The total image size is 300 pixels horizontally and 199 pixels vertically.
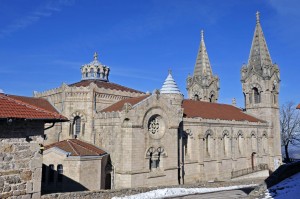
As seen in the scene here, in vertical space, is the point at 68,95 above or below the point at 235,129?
above

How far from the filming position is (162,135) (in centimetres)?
2862

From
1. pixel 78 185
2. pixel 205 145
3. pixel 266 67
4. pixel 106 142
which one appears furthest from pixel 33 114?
pixel 266 67

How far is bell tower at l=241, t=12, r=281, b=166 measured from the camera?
4806 centimetres

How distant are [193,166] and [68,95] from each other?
16091 millimetres

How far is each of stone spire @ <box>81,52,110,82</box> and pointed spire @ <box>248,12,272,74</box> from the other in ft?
84.7

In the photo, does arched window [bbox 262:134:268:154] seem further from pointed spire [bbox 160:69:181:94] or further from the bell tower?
pointed spire [bbox 160:69:181:94]

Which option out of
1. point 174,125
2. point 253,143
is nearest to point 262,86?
point 253,143

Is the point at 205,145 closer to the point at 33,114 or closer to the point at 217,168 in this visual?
the point at 217,168

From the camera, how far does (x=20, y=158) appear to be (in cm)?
1207

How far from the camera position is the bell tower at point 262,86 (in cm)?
4806

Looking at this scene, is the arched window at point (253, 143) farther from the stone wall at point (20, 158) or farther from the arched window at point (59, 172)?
the stone wall at point (20, 158)

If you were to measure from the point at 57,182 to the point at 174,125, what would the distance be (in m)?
12.1

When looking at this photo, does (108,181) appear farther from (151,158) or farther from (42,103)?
(42,103)

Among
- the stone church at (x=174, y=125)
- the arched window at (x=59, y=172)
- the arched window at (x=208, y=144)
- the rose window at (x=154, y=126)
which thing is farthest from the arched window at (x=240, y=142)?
the arched window at (x=59, y=172)
